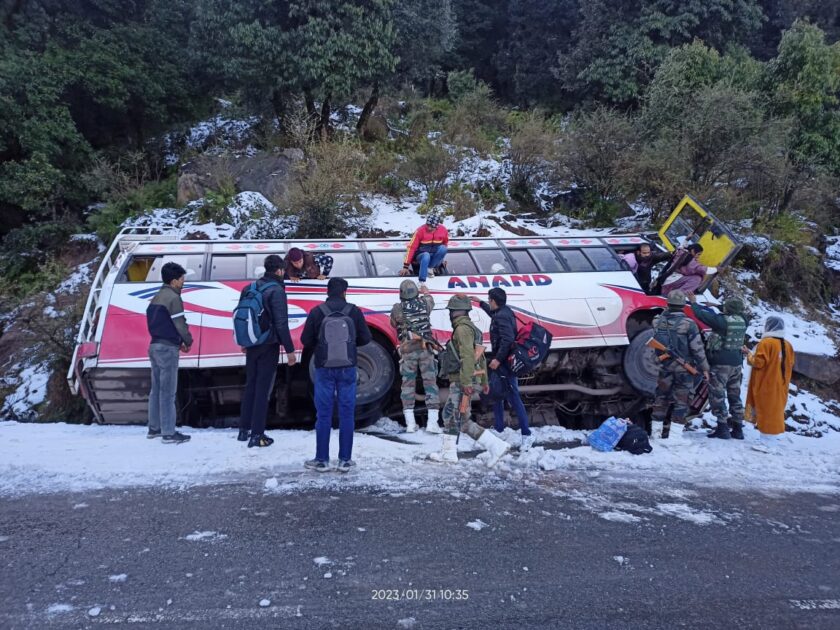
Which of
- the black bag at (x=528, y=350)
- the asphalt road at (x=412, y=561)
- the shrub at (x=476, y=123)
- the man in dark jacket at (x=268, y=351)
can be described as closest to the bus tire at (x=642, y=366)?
the black bag at (x=528, y=350)

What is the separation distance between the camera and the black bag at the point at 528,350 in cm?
627

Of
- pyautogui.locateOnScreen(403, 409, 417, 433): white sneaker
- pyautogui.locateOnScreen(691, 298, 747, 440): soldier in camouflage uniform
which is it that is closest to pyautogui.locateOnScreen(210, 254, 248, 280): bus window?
pyautogui.locateOnScreen(403, 409, 417, 433): white sneaker

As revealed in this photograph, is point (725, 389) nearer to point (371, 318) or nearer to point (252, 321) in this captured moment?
point (371, 318)

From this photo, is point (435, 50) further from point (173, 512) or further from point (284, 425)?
point (173, 512)

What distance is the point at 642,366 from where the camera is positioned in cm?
798

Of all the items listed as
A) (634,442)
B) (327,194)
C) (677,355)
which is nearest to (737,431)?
(677,355)

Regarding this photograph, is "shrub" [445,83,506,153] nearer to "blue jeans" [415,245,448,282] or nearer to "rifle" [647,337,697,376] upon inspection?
"blue jeans" [415,245,448,282]

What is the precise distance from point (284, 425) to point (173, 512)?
307cm

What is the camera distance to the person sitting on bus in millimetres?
6790

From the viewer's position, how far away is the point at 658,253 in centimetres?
873

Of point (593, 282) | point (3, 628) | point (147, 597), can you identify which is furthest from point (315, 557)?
point (593, 282)

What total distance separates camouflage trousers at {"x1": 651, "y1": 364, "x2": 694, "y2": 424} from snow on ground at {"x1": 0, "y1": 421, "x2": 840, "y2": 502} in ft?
1.00

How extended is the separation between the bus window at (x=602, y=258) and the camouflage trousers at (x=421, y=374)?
323 centimetres

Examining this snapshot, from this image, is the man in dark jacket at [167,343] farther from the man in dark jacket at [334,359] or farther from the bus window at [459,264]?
the bus window at [459,264]
